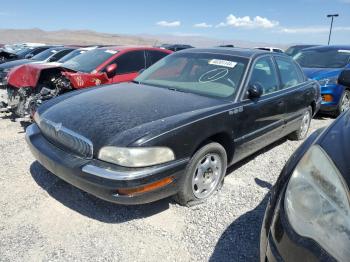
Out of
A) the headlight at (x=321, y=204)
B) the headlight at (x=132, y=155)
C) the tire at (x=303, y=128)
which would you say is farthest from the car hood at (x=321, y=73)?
the headlight at (x=321, y=204)

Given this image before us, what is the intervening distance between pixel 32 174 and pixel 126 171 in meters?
1.81

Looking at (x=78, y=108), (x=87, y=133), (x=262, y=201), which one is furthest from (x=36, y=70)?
(x=262, y=201)

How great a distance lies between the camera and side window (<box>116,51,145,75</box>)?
648 centimetres

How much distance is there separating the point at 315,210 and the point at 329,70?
6626mm

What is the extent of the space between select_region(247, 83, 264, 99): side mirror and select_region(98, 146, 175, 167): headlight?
1.42 metres

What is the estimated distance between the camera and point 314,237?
4.60ft

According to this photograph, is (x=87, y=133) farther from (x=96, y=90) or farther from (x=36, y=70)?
(x=36, y=70)

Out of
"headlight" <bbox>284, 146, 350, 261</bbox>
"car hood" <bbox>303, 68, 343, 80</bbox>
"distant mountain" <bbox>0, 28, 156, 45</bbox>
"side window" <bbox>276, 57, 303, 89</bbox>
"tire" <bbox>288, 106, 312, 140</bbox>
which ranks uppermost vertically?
"distant mountain" <bbox>0, 28, 156, 45</bbox>

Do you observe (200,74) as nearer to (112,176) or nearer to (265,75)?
(265,75)

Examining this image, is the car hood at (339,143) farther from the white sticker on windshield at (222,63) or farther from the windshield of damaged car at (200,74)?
the white sticker on windshield at (222,63)

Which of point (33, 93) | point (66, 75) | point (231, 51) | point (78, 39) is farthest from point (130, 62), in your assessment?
point (78, 39)

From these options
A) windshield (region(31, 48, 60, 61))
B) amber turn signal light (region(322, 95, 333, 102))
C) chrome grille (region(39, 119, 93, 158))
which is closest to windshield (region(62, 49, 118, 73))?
chrome grille (region(39, 119, 93, 158))

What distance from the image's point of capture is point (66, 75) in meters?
5.62

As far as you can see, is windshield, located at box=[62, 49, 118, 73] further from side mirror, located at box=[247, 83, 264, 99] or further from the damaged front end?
side mirror, located at box=[247, 83, 264, 99]
